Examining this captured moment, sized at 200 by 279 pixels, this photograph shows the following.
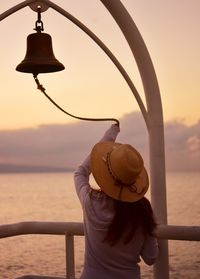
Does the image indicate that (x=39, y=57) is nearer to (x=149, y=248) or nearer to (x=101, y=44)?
(x=101, y=44)

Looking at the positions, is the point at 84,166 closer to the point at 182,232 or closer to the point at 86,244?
the point at 86,244

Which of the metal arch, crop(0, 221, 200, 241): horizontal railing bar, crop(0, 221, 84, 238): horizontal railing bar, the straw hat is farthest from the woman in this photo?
the metal arch

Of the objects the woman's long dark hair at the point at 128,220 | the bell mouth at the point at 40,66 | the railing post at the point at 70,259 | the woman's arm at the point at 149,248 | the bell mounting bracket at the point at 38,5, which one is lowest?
the railing post at the point at 70,259

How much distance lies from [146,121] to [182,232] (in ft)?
3.15

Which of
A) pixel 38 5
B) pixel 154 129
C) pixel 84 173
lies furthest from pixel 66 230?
pixel 38 5

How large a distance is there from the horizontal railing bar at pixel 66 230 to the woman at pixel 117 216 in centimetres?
77

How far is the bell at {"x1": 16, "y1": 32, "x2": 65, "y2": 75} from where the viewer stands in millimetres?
3803

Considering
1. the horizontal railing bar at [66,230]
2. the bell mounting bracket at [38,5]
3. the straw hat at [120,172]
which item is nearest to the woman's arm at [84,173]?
the straw hat at [120,172]

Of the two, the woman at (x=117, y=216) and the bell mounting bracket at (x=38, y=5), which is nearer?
the woman at (x=117, y=216)

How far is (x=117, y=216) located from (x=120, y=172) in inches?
7.9

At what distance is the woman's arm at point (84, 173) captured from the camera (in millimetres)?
2446

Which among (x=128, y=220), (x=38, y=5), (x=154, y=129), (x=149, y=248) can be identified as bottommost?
(x=149, y=248)

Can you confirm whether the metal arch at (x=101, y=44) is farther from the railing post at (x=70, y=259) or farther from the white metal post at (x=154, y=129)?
the railing post at (x=70, y=259)

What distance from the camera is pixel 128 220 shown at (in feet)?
7.65
